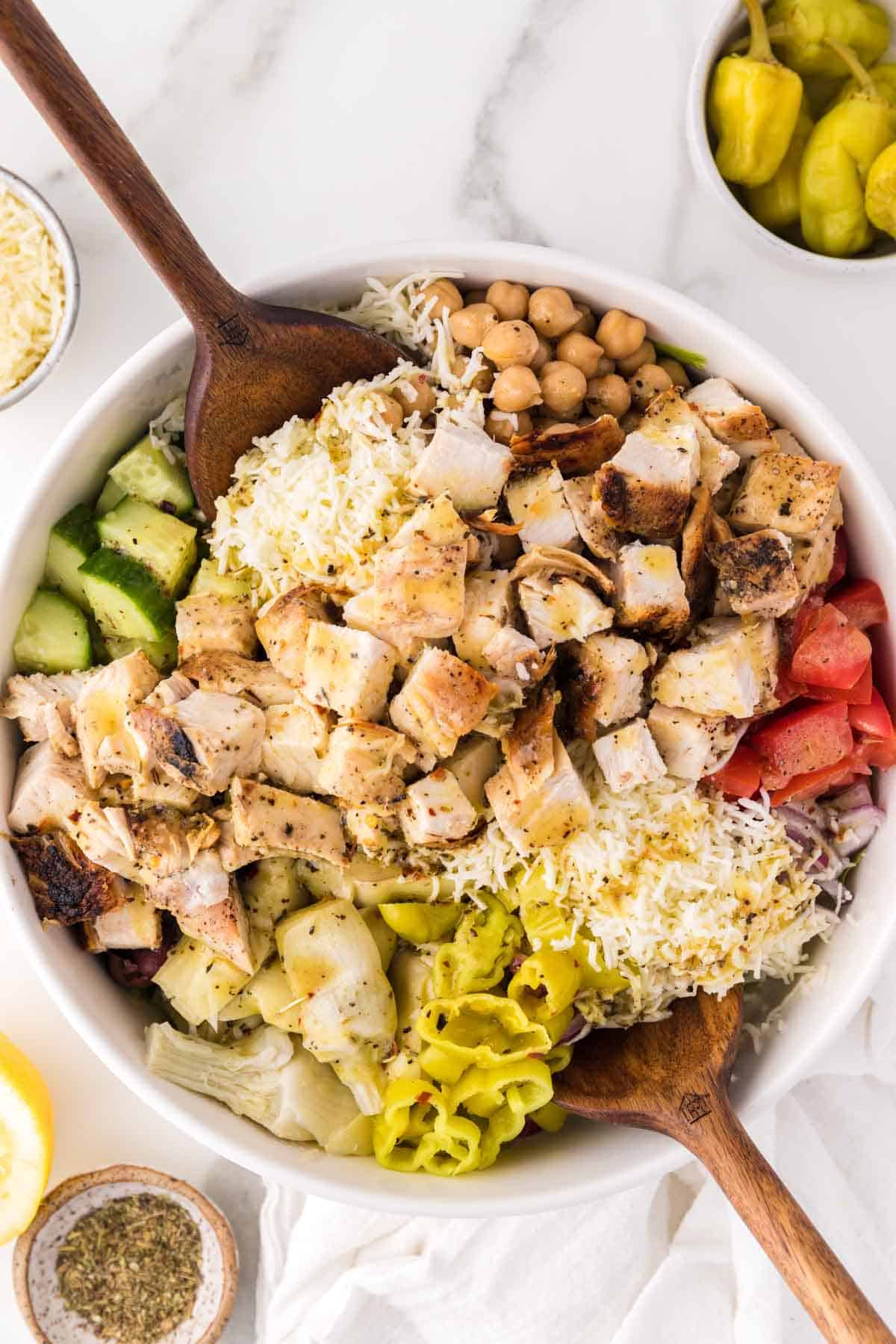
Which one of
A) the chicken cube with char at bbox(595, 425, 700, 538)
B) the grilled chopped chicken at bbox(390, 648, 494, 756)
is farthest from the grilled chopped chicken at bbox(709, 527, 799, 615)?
the grilled chopped chicken at bbox(390, 648, 494, 756)

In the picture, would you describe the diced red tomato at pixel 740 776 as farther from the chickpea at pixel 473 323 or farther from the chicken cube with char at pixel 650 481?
the chickpea at pixel 473 323

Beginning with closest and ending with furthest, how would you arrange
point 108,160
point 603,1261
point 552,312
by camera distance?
1. point 108,160
2. point 552,312
3. point 603,1261

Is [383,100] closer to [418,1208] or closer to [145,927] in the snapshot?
[145,927]

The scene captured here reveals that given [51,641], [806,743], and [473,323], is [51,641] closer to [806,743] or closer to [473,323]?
[473,323]

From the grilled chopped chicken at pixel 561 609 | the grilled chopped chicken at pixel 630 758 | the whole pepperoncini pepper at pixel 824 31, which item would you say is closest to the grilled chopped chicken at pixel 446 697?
the grilled chopped chicken at pixel 561 609

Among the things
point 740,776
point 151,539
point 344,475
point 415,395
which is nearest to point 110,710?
point 151,539

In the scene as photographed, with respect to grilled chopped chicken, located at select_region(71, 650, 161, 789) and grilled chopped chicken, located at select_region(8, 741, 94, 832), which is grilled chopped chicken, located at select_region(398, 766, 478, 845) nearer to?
grilled chopped chicken, located at select_region(71, 650, 161, 789)
